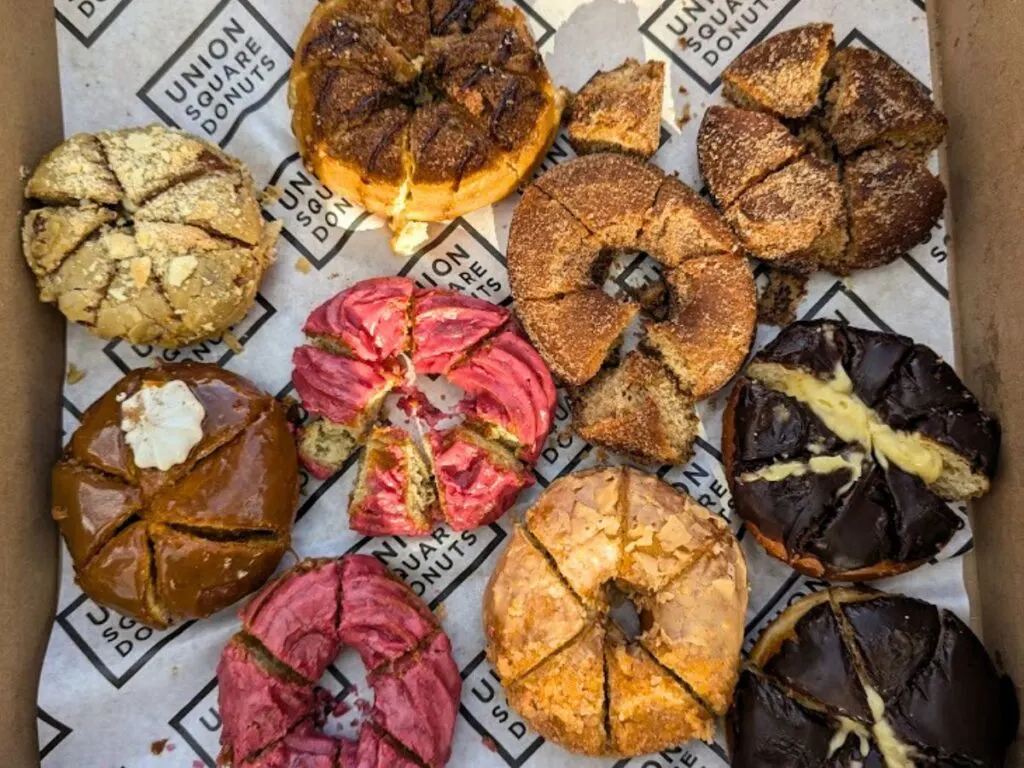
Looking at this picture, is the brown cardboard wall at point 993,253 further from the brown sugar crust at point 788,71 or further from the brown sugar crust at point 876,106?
the brown sugar crust at point 788,71

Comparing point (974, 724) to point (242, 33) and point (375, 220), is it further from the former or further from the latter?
point (242, 33)

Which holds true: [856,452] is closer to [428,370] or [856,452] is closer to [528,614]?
[528,614]

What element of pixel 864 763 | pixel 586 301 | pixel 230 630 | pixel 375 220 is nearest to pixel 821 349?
pixel 586 301

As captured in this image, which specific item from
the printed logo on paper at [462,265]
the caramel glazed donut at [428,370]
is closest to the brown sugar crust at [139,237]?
the caramel glazed donut at [428,370]

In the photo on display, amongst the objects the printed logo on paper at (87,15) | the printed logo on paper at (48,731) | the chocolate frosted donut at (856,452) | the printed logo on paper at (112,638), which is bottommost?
the printed logo on paper at (48,731)

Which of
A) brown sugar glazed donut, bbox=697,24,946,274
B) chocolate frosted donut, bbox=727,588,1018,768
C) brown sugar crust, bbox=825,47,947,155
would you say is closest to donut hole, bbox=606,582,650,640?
chocolate frosted donut, bbox=727,588,1018,768

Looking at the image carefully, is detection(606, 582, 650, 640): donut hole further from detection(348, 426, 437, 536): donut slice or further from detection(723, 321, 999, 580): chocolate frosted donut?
detection(348, 426, 437, 536): donut slice
